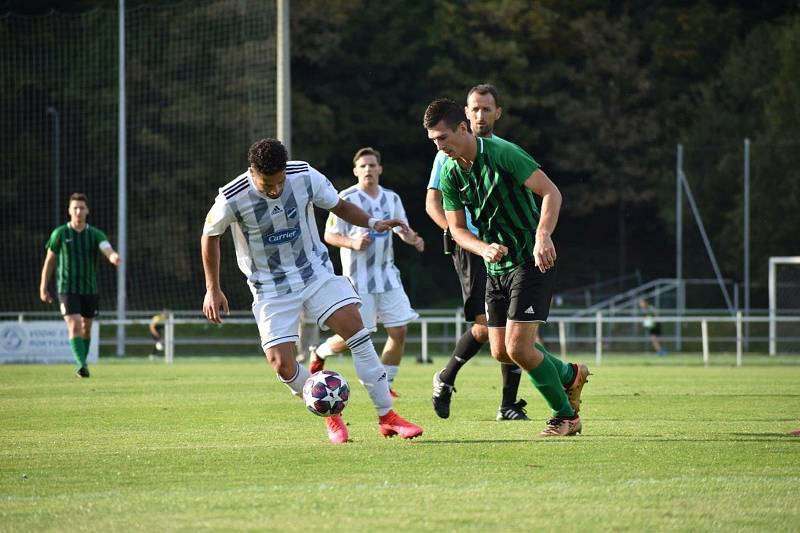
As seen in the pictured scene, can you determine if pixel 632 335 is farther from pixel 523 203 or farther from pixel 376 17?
pixel 523 203

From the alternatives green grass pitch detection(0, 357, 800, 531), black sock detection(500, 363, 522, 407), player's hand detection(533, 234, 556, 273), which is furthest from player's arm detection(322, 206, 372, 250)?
player's hand detection(533, 234, 556, 273)

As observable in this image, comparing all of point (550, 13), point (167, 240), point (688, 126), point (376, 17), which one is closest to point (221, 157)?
point (167, 240)

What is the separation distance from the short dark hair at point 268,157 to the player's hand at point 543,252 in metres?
1.59

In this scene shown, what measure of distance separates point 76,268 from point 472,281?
8053mm

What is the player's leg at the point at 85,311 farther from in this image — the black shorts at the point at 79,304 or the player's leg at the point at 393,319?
the player's leg at the point at 393,319

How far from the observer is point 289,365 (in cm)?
852

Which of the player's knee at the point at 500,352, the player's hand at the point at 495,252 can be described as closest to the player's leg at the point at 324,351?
the player's knee at the point at 500,352

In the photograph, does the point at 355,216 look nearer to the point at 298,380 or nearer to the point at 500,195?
the point at 500,195

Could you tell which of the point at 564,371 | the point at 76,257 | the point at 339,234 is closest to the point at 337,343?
the point at 339,234

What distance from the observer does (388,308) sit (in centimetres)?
1299

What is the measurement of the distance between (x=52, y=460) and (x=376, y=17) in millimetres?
39694

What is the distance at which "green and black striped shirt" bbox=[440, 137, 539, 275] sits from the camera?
8.22 metres

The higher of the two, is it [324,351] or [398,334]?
[398,334]

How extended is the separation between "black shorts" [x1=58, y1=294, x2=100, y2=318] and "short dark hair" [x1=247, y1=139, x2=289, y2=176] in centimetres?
976
